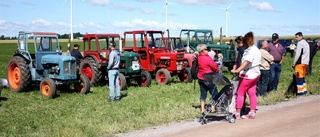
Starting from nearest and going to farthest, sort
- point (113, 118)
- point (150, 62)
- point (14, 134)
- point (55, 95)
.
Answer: point (14, 134) < point (113, 118) < point (55, 95) < point (150, 62)

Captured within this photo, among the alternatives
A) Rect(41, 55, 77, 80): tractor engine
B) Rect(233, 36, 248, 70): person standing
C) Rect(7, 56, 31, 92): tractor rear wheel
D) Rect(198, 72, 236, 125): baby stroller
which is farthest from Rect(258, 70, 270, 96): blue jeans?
Rect(7, 56, 31, 92): tractor rear wheel

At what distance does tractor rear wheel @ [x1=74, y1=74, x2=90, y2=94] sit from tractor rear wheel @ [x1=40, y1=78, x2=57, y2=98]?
3.13 feet

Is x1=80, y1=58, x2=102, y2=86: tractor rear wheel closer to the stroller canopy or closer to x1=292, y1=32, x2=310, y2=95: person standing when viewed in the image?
x1=292, y1=32, x2=310, y2=95: person standing

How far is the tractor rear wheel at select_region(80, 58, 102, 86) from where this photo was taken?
13.5 meters

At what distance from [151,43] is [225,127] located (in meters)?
8.47

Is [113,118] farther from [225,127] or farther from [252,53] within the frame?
[252,53]

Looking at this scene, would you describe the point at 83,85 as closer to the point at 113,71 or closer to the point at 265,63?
the point at 113,71

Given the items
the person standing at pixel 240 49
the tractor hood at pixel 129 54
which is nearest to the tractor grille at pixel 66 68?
the tractor hood at pixel 129 54

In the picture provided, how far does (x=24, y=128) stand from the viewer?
24.2 ft

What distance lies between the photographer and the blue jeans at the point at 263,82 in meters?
9.83

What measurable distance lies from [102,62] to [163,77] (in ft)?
7.56

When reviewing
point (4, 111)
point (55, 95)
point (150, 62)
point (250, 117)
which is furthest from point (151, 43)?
point (250, 117)

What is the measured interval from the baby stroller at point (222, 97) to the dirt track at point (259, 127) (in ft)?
0.49

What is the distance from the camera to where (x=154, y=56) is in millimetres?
15000
